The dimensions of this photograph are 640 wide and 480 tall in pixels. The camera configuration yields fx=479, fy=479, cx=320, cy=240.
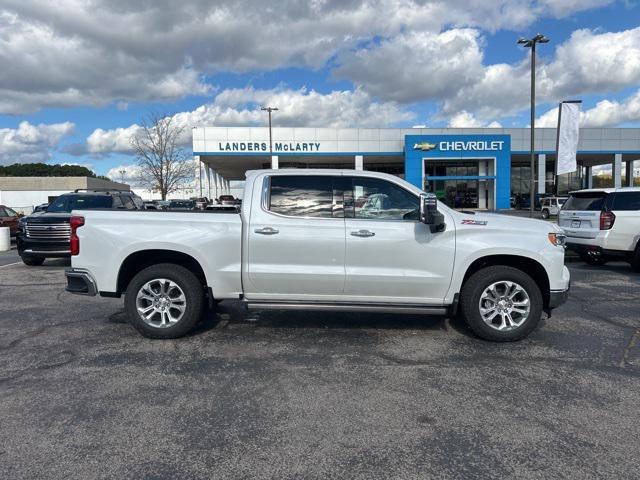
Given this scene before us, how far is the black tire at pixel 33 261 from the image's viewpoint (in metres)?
11.9

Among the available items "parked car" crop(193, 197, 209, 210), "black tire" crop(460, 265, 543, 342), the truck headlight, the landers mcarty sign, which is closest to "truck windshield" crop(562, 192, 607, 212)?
the truck headlight

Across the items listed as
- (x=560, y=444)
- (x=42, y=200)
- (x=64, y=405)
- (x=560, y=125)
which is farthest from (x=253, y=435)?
(x=42, y=200)

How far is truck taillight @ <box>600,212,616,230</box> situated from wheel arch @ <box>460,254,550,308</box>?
5.55 metres

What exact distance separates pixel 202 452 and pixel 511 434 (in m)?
2.15

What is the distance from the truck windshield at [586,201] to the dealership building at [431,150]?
105ft

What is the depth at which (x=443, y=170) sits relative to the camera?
159ft

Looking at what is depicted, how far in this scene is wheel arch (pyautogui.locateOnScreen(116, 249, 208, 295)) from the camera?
18.4 feet

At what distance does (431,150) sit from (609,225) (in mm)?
33819

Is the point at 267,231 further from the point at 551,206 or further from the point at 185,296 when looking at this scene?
the point at 551,206

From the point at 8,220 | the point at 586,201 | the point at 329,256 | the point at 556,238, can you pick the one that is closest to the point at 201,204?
the point at 8,220

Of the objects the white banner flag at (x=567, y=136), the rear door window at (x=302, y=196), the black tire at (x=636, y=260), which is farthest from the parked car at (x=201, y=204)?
the white banner flag at (x=567, y=136)

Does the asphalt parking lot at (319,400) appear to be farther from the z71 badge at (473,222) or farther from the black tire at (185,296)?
the z71 badge at (473,222)

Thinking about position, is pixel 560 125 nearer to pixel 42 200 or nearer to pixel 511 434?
pixel 511 434

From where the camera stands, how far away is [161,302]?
554cm
